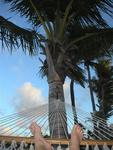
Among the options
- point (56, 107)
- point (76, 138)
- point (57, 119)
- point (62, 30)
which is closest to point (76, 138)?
point (76, 138)

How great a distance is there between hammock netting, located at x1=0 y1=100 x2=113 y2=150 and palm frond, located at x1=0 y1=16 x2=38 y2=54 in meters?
1.29

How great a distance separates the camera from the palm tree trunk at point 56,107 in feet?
13.7

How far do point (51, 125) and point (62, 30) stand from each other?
1.61m

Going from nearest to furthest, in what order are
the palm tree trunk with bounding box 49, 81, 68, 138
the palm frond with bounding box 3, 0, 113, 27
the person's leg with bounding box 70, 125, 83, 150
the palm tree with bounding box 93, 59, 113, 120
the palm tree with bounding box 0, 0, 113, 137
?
the person's leg with bounding box 70, 125, 83, 150 → the palm tree trunk with bounding box 49, 81, 68, 138 → the palm tree with bounding box 0, 0, 113, 137 → the palm frond with bounding box 3, 0, 113, 27 → the palm tree with bounding box 93, 59, 113, 120

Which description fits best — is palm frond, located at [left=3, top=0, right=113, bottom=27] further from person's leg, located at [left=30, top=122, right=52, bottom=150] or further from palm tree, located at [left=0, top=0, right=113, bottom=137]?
person's leg, located at [left=30, top=122, right=52, bottom=150]

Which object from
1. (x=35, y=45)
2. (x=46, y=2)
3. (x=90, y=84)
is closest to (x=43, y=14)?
(x=46, y=2)

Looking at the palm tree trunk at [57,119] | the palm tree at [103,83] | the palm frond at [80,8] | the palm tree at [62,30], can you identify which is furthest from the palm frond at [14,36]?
the palm tree at [103,83]

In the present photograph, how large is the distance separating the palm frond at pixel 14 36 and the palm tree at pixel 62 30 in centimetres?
1

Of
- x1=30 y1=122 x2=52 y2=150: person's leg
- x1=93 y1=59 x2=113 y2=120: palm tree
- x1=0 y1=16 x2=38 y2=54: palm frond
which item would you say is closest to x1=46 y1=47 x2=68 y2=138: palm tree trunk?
x1=0 y1=16 x2=38 y2=54: palm frond

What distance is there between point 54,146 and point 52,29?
2157 millimetres

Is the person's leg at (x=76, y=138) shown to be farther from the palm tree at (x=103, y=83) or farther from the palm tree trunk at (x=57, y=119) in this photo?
the palm tree at (x=103, y=83)

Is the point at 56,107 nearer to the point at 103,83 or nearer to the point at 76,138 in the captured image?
the point at 76,138

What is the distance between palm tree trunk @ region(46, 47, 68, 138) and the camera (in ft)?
13.7

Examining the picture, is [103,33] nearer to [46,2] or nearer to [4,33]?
[46,2]
